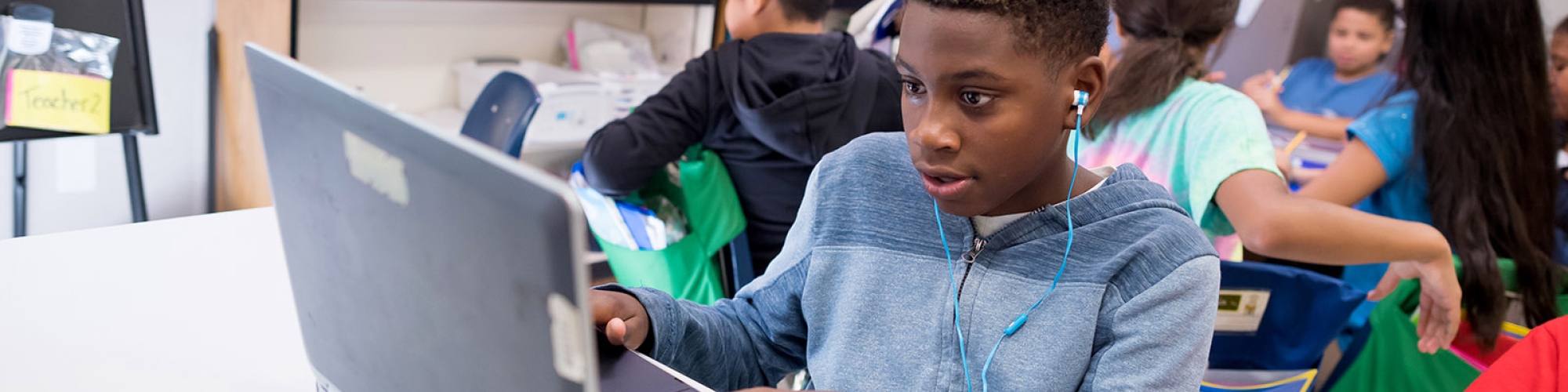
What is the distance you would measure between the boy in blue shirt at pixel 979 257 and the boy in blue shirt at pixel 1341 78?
2733 mm

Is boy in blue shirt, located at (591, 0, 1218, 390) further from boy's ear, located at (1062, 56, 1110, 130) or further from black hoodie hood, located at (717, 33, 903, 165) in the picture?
black hoodie hood, located at (717, 33, 903, 165)

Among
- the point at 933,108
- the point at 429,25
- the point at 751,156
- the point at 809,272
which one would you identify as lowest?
the point at 429,25

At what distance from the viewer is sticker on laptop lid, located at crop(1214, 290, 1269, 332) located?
55.6 inches

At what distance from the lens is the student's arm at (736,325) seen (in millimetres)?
868

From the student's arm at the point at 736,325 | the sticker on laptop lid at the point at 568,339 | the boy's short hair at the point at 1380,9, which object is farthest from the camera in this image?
the boy's short hair at the point at 1380,9

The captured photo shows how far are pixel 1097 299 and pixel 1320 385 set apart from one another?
1.09 metres

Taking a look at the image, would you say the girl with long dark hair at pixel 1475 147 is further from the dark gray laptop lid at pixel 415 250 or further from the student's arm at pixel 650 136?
the dark gray laptop lid at pixel 415 250

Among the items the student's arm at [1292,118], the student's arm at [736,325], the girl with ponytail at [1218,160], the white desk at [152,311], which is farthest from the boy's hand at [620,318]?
the student's arm at [1292,118]

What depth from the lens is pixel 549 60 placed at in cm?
336

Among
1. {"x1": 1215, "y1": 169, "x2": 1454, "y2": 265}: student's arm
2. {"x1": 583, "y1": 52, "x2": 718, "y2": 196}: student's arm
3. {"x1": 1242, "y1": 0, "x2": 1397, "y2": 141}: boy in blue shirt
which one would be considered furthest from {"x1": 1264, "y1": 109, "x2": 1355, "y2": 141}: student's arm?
{"x1": 583, "y1": 52, "x2": 718, "y2": 196}: student's arm

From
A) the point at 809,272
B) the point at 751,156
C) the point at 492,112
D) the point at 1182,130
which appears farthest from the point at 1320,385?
the point at 492,112

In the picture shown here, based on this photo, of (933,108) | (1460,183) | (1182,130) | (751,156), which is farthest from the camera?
(751,156)

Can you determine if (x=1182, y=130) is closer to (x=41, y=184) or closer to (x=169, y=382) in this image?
(x=169, y=382)

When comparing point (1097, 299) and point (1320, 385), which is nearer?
point (1097, 299)
